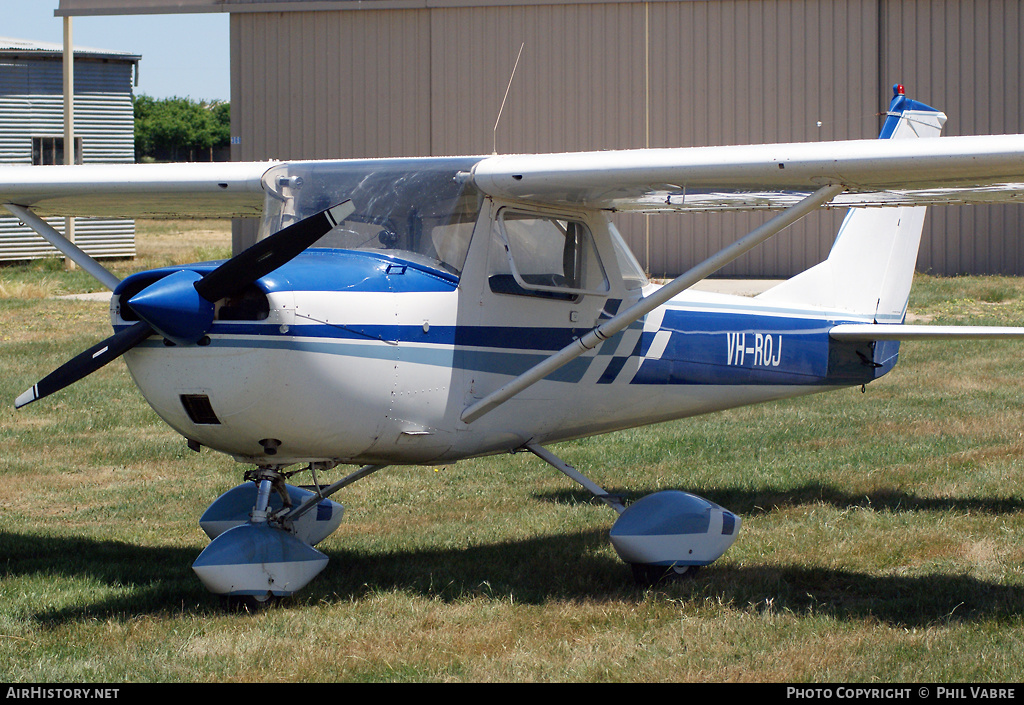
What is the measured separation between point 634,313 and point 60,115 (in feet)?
85.9

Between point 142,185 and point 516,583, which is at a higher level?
point 142,185

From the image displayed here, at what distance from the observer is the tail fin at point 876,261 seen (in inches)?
299

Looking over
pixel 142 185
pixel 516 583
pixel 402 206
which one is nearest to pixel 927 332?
pixel 516 583

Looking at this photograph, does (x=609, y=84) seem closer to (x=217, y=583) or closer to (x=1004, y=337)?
(x=1004, y=337)

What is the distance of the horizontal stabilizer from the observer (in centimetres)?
670

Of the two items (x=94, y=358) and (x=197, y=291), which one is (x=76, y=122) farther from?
(x=197, y=291)

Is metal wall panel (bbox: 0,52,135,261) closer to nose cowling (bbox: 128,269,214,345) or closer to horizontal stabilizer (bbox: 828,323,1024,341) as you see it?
horizontal stabilizer (bbox: 828,323,1024,341)

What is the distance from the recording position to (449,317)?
541cm

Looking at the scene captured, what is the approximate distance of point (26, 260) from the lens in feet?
88.1

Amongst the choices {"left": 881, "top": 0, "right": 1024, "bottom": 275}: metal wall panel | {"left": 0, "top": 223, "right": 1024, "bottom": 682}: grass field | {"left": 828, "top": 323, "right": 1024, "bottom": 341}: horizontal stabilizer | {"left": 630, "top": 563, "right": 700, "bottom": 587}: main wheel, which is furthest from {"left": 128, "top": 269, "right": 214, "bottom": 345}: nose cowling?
{"left": 881, "top": 0, "right": 1024, "bottom": 275}: metal wall panel

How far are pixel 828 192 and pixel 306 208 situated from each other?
261cm

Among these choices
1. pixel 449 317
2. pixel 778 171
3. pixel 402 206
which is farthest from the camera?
pixel 402 206
